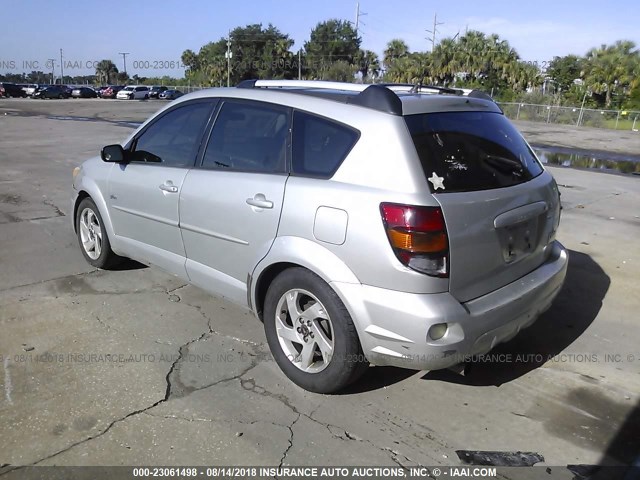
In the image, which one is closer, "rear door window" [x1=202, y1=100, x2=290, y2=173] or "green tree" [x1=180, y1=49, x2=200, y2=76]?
"rear door window" [x1=202, y1=100, x2=290, y2=173]

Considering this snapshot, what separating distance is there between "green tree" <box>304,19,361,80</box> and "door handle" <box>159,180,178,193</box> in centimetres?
7937

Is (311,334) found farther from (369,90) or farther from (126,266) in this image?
(126,266)

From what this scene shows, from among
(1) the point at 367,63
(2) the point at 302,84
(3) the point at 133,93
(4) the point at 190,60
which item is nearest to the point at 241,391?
(2) the point at 302,84

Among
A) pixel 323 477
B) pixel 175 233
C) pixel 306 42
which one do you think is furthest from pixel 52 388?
pixel 306 42

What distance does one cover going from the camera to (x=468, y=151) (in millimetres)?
3135

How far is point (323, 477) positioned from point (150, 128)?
Answer: 3173 millimetres

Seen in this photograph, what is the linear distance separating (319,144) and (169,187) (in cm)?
137

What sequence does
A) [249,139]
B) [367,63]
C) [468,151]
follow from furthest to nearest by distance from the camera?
[367,63]
[249,139]
[468,151]

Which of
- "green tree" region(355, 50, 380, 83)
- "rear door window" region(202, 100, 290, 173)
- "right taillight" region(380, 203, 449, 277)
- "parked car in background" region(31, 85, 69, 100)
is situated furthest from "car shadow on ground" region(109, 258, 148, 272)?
"green tree" region(355, 50, 380, 83)

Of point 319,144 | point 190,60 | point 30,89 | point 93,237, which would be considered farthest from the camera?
point 190,60

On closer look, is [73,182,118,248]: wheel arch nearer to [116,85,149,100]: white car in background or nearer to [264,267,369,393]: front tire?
[264,267,369,393]: front tire

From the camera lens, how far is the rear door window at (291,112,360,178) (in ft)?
10.1

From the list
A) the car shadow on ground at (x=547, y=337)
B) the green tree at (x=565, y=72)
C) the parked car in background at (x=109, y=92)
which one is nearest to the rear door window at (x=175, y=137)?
the car shadow on ground at (x=547, y=337)

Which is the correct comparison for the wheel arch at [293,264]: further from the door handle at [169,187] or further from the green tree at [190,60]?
the green tree at [190,60]
